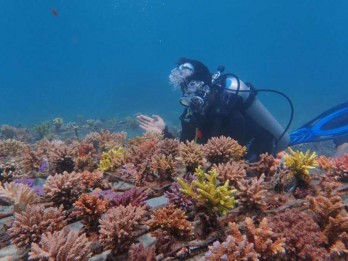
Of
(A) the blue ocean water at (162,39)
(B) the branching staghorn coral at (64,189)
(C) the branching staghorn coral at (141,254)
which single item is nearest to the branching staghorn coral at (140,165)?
(B) the branching staghorn coral at (64,189)

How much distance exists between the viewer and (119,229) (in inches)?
119

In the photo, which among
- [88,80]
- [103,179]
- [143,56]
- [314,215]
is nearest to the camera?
[314,215]

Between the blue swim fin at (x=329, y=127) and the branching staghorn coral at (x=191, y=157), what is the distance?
22.4ft

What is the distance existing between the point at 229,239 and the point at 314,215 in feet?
4.88

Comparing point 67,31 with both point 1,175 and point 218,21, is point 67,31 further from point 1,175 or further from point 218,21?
point 1,175

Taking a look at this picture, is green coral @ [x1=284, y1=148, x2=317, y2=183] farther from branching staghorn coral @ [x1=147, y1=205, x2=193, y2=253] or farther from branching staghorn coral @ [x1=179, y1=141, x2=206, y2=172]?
branching staghorn coral @ [x1=147, y1=205, x2=193, y2=253]

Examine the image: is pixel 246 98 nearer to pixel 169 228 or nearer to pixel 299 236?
pixel 299 236

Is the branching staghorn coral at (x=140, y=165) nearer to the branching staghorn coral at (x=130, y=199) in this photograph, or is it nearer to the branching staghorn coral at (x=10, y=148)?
the branching staghorn coral at (x=130, y=199)

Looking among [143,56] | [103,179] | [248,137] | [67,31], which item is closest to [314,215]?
[103,179]

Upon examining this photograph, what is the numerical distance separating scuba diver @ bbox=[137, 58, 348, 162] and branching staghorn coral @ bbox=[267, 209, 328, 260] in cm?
399

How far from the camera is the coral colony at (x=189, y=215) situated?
283 centimetres

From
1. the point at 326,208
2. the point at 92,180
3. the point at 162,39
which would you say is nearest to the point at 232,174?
the point at 326,208

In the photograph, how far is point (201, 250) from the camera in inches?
120

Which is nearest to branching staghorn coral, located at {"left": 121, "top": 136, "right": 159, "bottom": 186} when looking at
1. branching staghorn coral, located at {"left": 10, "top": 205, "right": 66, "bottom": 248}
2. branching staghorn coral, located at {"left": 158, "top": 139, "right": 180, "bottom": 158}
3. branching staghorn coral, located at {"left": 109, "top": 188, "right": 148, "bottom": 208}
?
branching staghorn coral, located at {"left": 158, "top": 139, "right": 180, "bottom": 158}
